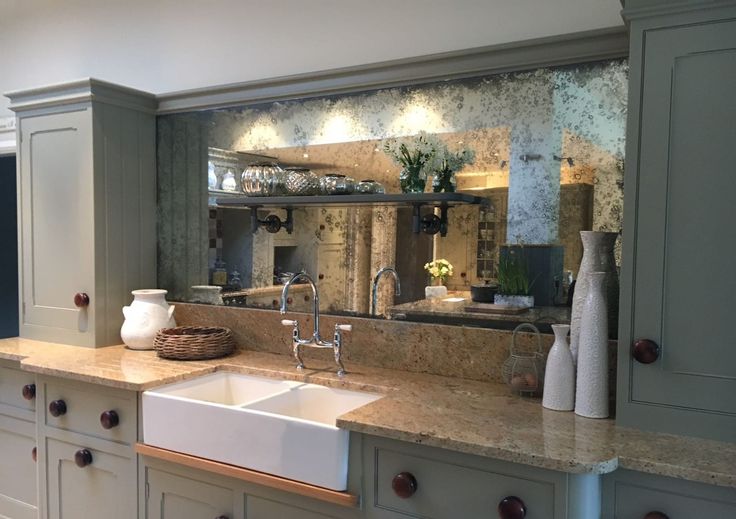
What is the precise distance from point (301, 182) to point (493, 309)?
895mm

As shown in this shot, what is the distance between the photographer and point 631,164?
1570 mm

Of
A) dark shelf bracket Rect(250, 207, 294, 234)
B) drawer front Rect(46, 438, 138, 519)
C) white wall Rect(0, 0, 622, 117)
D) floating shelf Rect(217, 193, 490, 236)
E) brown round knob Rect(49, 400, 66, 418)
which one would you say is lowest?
drawer front Rect(46, 438, 138, 519)

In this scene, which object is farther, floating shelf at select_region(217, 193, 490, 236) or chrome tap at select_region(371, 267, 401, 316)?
chrome tap at select_region(371, 267, 401, 316)

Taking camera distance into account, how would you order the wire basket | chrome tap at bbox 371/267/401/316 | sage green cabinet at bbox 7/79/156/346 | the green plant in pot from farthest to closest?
sage green cabinet at bbox 7/79/156/346 → chrome tap at bbox 371/267/401/316 → the green plant in pot → the wire basket

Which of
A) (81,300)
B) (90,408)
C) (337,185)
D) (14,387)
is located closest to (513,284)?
(337,185)

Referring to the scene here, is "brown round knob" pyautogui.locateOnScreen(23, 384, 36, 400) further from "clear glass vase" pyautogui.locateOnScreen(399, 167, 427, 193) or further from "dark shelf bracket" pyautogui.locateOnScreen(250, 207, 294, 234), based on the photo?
"clear glass vase" pyautogui.locateOnScreen(399, 167, 427, 193)

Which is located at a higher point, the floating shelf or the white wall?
the white wall

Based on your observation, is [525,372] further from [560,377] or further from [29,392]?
[29,392]

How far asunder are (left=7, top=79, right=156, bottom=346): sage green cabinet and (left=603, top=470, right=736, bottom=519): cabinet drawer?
215cm

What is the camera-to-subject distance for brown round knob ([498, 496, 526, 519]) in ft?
4.64

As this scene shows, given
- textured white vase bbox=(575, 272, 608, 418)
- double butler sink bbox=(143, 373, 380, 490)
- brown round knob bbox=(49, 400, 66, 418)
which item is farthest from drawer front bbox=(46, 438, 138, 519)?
textured white vase bbox=(575, 272, 608, 418)

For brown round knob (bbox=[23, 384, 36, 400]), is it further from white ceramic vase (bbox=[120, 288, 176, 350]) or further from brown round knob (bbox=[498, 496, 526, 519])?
brown round knob (bbox=[498, 496, 526, 519])

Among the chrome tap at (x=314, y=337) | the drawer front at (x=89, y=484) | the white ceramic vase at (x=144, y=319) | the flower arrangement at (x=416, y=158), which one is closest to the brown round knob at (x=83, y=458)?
the drawer front at (x=89, y=484)

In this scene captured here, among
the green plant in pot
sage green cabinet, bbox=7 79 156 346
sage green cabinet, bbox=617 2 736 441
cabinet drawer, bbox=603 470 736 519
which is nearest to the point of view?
cabinet drawer, bbox=603 470 736 519
